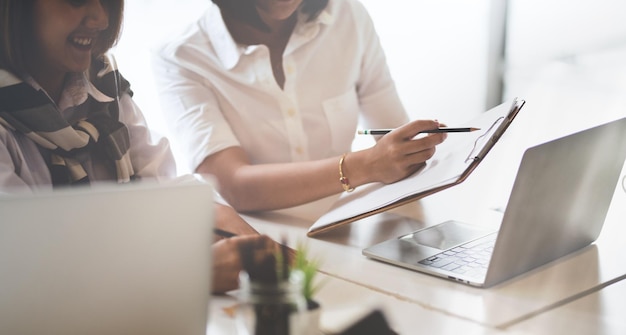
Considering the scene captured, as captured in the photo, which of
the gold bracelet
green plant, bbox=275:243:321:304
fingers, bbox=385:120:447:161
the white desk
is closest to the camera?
green plant, bbox=275:243:321:304

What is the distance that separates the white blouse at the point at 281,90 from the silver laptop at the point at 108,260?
1.08 meters

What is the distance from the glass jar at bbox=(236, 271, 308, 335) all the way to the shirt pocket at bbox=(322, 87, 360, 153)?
1428 mm

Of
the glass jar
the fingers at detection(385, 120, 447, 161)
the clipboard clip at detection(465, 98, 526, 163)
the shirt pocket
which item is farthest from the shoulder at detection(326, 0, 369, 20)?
the glass jar

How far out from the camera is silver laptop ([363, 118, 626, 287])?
1149 millimetres

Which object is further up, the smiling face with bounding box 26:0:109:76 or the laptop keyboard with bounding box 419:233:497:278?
the smiling face with bounding box 26:0:109:76

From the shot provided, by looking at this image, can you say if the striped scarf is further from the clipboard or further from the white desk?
the clipboard

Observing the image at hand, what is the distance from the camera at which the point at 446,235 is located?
56.5 inches

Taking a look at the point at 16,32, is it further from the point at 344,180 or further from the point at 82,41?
the point at 344,180

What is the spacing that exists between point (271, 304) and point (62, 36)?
3.34 ft

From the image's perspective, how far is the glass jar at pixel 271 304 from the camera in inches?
30.3

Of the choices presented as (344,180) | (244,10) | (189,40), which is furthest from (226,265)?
(244,10)

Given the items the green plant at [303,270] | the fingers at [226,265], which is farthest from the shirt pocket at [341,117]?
the green plant at [303,270]

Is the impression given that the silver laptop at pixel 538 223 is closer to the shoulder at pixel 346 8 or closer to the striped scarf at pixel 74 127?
the striped scarf at pixel 74 127

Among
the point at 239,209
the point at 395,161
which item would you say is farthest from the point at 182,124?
the point at 395,161
